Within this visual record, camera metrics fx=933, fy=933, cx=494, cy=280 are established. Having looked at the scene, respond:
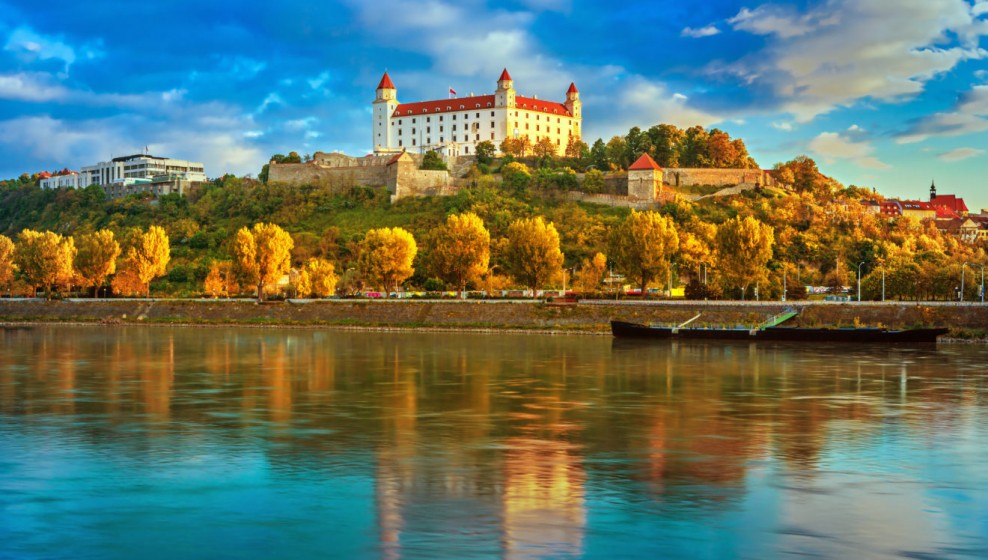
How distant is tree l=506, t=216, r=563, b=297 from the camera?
257ft

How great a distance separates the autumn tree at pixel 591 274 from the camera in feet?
286

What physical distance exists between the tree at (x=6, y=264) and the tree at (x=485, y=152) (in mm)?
60304

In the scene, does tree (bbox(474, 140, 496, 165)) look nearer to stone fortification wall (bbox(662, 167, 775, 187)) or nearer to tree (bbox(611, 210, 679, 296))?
stone fortification wall (bbox(662, 167, 775, 187))

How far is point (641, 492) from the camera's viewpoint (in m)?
20.0

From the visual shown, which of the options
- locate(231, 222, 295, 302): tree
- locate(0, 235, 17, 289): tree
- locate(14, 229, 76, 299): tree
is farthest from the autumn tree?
locate(0, 235, 17, 289): tree

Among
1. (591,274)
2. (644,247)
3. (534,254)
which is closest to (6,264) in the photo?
(534,254)

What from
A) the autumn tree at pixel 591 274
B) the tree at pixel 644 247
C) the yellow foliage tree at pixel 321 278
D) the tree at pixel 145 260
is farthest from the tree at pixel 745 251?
the tree at pixel 145 260

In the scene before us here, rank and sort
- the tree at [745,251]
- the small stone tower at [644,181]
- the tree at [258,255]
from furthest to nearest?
the small stone tower at [644,181]
the tree at [258,255]
the tree at [745,251]

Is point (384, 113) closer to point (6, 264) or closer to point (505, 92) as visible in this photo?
point (505, 92)

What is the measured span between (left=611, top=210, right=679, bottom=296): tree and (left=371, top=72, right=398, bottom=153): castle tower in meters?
78.2

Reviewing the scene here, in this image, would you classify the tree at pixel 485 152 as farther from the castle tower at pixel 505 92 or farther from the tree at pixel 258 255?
the tree at pixel 258 255

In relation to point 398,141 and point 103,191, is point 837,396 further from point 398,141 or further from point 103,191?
point 103,191

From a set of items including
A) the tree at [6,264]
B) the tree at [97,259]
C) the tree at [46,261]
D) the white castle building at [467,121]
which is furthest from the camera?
the white castle building at [467,121]

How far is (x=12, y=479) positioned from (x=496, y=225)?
84.7m
